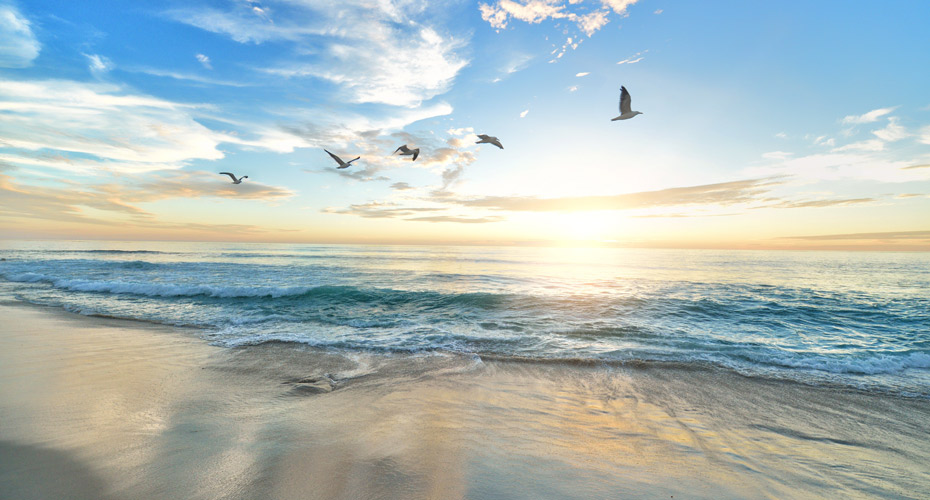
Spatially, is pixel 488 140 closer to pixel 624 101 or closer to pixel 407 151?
pixel 407 151

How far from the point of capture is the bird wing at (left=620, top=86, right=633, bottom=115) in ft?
29.5

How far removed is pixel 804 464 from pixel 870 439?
5.84 feet

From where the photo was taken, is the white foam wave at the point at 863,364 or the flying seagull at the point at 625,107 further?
the flying seagull at the point at 625,107

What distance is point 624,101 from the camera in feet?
30.2

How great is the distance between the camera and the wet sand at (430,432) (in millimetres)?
3719

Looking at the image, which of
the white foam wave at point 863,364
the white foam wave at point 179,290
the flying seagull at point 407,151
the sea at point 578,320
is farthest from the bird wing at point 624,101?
the white foam wave at point 179,290

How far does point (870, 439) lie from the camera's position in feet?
16.8

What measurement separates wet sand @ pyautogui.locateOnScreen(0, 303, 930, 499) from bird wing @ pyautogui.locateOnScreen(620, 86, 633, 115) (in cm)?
645

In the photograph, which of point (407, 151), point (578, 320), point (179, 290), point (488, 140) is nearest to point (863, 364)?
point (578, 320)

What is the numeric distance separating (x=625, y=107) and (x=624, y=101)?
0.19 m

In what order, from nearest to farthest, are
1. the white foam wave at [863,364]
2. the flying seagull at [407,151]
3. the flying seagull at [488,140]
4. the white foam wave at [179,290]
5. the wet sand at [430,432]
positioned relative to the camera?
the wet sand at [430,432] → the white foam wave at [863,364] → the flying seagull at [488,140] → the flying seagull at [407,151] → the white foam wave at [179,290]

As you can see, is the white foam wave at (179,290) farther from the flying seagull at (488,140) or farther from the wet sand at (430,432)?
the flying seagull at (488,140)

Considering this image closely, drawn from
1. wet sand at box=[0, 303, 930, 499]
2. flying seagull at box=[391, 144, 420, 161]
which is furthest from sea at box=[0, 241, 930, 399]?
flying seagull at box=[391, 144, 420, 161]

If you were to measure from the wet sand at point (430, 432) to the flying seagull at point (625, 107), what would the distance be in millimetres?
6220
